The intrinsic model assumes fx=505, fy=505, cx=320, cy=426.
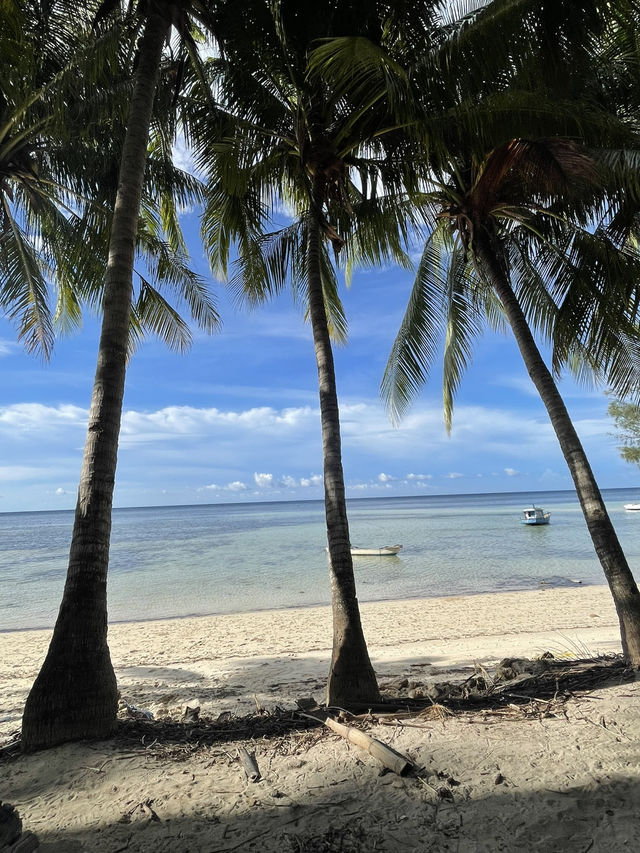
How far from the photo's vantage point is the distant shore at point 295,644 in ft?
22.5

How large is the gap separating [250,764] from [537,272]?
741 centimetres

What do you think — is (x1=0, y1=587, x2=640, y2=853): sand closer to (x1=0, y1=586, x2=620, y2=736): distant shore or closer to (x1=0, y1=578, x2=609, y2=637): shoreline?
(x1=0, y1=586, x2=620, y2=736): distant shore

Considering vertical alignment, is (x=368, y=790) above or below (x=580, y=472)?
below

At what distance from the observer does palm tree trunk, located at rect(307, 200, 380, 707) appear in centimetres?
435

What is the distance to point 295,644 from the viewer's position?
1027 cm

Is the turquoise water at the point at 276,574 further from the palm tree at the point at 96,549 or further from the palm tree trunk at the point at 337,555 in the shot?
the palm tree at the point at 96,549

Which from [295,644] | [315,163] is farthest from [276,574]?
[315,163]

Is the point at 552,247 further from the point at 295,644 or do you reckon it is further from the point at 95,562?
the point at 295,644

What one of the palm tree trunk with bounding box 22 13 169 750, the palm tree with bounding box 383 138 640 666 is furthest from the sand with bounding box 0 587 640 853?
the palm tree with bounding box 383 138 640 666

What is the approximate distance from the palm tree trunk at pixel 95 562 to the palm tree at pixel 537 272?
13.6 ft

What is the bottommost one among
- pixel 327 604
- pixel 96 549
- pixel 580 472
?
pixel 327 604

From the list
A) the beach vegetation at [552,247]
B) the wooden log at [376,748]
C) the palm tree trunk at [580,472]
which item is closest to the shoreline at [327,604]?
the beach vegetation at [552,247]

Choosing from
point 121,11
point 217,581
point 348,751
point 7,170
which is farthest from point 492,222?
point 217,581

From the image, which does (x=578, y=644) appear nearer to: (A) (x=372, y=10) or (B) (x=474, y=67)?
(B) (x=474, y=67)
